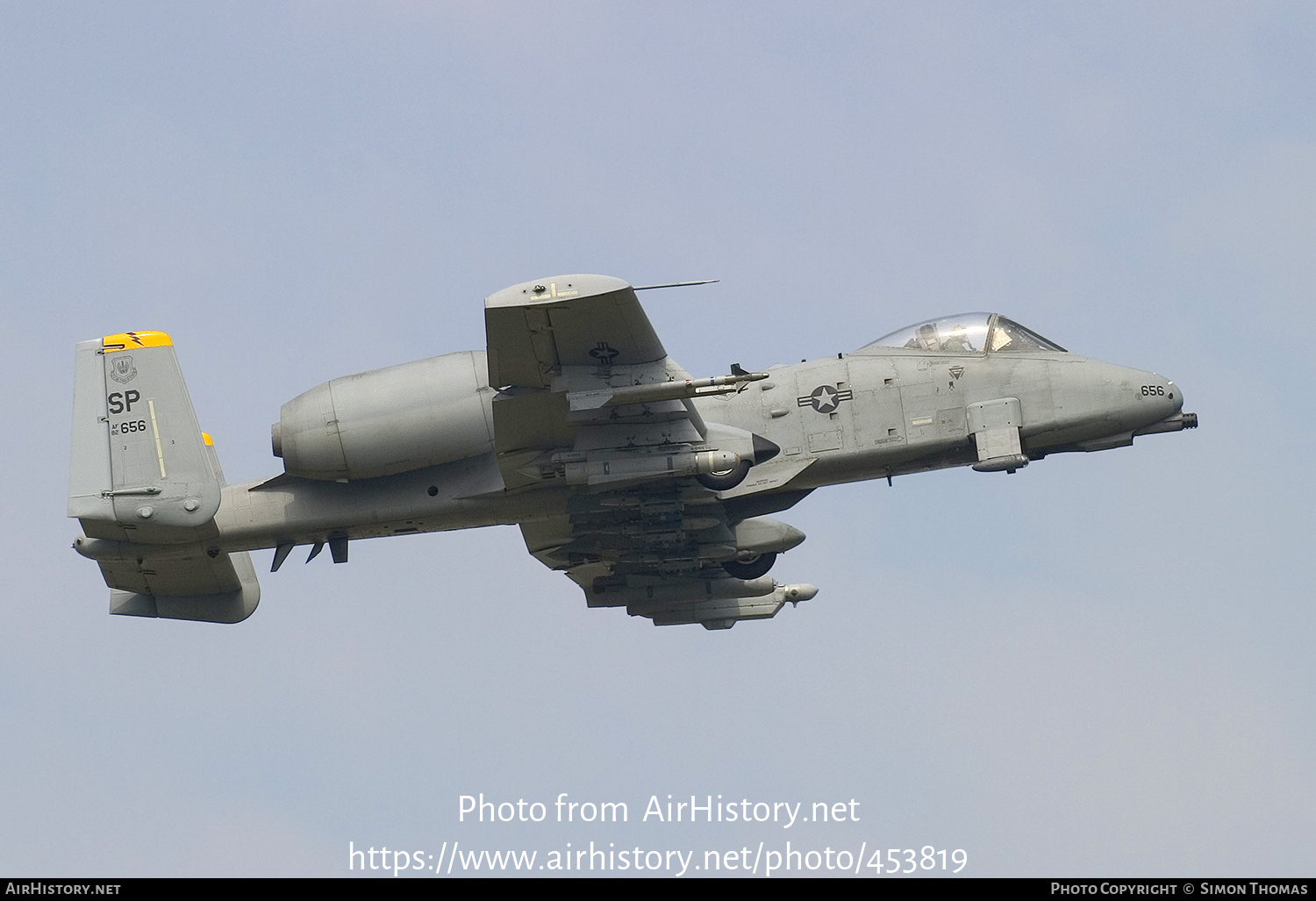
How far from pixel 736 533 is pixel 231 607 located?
856cm

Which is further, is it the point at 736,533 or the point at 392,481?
the point at 736,533

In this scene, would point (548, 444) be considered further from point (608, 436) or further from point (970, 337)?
point (970, 337)

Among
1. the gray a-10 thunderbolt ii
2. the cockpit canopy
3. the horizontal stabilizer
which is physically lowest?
the horizontal stabilizer

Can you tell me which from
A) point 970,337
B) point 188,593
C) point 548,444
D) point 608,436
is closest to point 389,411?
point 548,444

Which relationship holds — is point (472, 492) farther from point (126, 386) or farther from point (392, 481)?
point (126, 386)

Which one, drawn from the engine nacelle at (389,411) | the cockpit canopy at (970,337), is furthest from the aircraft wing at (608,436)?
the cockpit canopy at (970,337)

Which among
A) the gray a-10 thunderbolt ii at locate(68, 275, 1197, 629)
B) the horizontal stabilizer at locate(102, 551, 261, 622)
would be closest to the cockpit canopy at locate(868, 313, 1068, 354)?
the gray a-10 thunderbolt ii at locate(68, 275, 1197, 629)

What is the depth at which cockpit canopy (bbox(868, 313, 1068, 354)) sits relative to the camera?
28062 mm

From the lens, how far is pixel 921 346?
2809 centimetres

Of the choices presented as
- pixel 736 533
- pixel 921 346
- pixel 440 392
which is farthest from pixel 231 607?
pixel 921 346

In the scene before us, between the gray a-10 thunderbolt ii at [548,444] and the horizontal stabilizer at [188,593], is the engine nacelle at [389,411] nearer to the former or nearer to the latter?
Answer: the gray a-10 thunderbolt ii at [548,444]

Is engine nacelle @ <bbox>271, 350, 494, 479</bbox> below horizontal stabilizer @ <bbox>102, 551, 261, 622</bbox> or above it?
above

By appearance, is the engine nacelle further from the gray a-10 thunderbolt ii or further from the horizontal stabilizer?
the horizontal stabilizer

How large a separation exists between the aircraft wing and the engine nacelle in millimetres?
718
